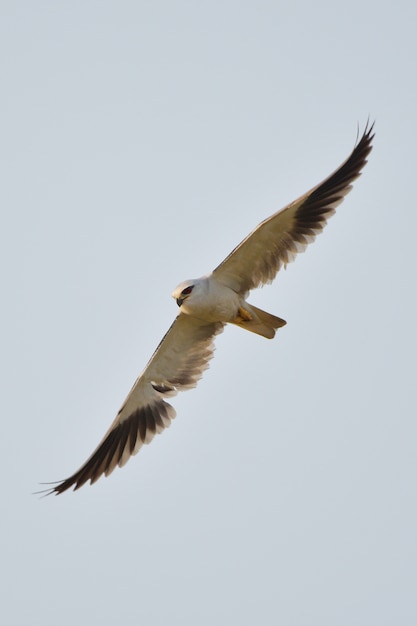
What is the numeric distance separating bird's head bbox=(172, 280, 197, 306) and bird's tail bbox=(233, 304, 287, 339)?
639mm

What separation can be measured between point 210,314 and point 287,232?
1.23m

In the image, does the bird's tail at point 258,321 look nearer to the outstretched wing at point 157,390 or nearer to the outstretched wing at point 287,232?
the outstretched wing at point 287,232

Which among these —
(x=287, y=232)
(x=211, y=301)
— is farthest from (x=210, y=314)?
(x=287, y=232)

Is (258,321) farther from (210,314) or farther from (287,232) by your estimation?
(287,232)

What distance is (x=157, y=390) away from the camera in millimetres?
14086

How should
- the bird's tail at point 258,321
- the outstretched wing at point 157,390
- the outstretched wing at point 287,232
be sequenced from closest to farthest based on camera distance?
the outstretched wing at point 287,232
the bird's tail at point 258,321
the outstretched wing at point 157,390

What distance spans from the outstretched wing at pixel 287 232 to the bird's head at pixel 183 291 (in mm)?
411

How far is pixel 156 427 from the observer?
1398 cm

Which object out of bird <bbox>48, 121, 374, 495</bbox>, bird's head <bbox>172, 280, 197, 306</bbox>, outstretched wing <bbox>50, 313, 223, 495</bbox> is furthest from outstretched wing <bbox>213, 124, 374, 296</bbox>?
outstretched wing <bbox>50, 313, 223, 495</bbox>

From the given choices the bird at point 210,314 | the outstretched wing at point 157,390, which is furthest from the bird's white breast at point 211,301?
the outstretched wing at point 157,390

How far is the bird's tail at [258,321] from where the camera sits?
13383 mm

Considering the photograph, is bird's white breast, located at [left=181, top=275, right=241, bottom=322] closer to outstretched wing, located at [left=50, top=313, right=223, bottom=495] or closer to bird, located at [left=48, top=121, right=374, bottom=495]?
bird, located at [left=48, top=121, right=374, bottom=495]

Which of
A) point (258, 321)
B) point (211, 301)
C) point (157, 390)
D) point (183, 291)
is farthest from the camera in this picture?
point (157, 390)

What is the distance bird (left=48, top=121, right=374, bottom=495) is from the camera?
1312cm
